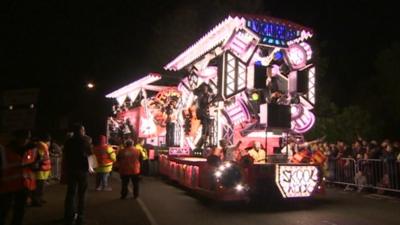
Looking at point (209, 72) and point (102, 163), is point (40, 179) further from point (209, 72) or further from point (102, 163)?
point (209, 72)

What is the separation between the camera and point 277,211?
11.1 m

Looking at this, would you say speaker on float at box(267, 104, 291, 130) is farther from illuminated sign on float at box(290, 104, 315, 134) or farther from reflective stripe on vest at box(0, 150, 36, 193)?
reflective stripe on vest at box(0, 150, 36, 193)

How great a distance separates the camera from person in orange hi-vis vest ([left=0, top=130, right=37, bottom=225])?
24.2 ft

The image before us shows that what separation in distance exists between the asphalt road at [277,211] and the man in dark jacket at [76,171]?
58.9 inches

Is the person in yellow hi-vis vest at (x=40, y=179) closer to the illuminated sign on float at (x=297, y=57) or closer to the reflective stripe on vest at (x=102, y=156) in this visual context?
the reflective stripe on vest at (x=102, y=156)

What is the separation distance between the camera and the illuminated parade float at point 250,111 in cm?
1205

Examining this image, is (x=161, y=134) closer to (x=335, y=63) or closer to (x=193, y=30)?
(x=193, y=30)

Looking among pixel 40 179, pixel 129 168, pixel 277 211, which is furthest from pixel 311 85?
pixel 40 179

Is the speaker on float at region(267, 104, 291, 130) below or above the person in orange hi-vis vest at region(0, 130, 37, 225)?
above

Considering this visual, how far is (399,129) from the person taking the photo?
29.3 metres

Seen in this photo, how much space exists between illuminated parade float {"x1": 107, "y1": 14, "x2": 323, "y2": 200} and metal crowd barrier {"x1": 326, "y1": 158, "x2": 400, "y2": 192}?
A: 2.13 meters

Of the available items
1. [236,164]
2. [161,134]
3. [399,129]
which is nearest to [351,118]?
[399,129]

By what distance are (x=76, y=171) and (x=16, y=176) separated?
4.87 ft

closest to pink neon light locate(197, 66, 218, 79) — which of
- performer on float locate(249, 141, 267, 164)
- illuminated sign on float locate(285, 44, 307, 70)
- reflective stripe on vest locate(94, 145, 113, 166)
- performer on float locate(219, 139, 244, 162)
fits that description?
illuminated sign on float locate(285, 44, 307, 70)
